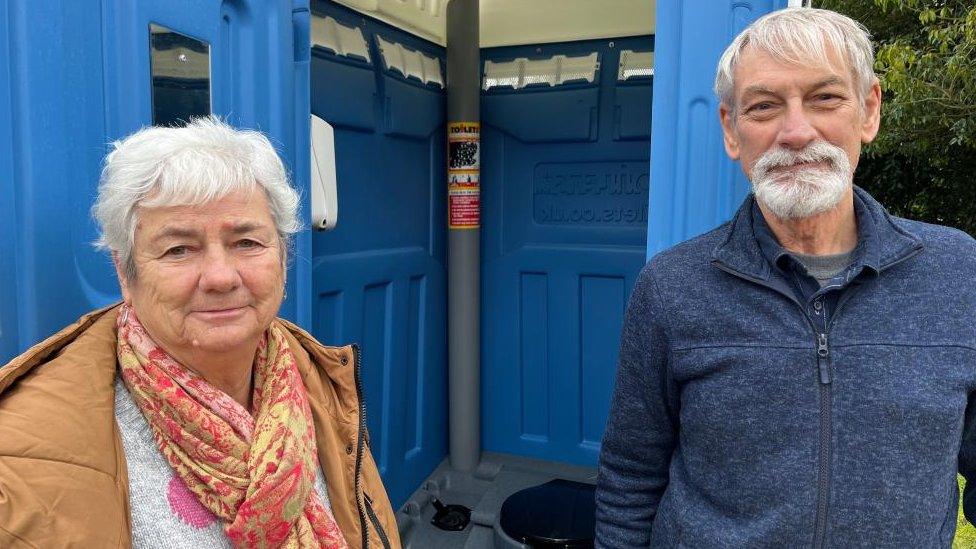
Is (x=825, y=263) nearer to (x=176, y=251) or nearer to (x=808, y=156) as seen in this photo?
(x=808, y=156)

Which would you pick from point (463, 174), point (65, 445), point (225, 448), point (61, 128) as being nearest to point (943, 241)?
point (225, 448)

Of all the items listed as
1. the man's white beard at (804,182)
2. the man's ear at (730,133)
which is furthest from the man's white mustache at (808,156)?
the man's ear at (730,133)

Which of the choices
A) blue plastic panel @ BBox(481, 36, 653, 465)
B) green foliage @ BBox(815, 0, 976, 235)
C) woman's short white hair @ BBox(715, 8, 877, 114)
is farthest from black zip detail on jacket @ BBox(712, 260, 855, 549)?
green foliage @ BBox(815, 0, 976, 235)

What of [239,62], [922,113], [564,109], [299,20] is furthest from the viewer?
[922,113]

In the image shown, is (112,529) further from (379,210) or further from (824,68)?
(379,210)

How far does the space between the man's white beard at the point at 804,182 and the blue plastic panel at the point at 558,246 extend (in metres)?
1.64

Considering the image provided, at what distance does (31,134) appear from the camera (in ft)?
3.59

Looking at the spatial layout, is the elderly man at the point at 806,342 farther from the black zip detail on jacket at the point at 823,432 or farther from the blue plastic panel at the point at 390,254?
the blue plastic panel at the point at 390,254

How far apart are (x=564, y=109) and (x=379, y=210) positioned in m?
0.83

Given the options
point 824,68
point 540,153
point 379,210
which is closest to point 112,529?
point 824,68

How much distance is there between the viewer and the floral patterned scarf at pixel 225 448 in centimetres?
105

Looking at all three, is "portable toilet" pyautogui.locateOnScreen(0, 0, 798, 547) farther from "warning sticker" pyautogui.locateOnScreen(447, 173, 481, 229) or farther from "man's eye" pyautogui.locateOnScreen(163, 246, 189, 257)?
"man's eye" pyautogui.locateOnScreen(163, 246, 189, 257)

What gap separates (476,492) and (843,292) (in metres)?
2.16

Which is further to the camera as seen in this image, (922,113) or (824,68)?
(922,113)
